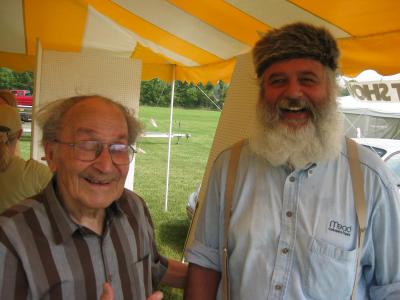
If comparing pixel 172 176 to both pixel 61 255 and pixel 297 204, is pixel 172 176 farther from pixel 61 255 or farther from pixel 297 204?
pixel 61 255

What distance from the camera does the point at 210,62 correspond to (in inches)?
169

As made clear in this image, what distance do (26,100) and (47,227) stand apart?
21.0 metres

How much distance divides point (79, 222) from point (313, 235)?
29.6 inches

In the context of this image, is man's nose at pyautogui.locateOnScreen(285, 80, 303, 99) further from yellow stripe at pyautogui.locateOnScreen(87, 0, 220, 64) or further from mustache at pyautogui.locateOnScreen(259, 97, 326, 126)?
yellow stripe at pyautogui.locateOnScreen(87, 0, 220, 64)

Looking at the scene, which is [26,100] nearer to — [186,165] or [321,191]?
[186,165]

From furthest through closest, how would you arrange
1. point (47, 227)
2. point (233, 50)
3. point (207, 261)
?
point (233, 50) → point (207, 261) → point (47, 227)

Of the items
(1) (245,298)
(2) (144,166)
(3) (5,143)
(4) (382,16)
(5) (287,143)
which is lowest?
(2) (144,166)

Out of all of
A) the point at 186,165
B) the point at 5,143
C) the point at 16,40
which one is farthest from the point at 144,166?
the point at 5,143

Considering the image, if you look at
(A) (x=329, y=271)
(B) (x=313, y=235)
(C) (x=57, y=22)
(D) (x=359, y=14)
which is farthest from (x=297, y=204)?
(C) (x=57, y=22)

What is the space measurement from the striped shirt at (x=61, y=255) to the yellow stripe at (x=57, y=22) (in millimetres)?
2811

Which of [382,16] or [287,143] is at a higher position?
[382,16]

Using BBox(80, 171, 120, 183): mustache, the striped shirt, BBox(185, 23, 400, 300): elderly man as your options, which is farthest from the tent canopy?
the striped shirt

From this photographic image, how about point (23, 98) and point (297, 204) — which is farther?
point (23, 98)

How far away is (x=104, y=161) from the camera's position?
49.3 inches
